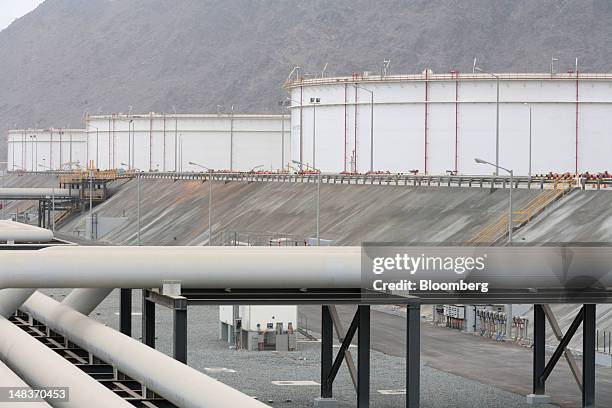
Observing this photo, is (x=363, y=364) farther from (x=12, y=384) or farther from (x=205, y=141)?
(x=205, y=141)

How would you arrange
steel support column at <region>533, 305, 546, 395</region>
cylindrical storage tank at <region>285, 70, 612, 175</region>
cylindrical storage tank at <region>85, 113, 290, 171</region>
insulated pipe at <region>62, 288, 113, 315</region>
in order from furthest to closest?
cylindrical storage tank at <region>85, 113, 290, 171</region>, cylindrical storage tank at <region>285, 70, 612, 175</region>, steel support column at <region>533, 305, 546, 395</region>, insulated pipe at <region>62, 288, 113, 315</region>

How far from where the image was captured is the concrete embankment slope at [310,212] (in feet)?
275

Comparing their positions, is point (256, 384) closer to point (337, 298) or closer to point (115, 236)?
point (337, 298)

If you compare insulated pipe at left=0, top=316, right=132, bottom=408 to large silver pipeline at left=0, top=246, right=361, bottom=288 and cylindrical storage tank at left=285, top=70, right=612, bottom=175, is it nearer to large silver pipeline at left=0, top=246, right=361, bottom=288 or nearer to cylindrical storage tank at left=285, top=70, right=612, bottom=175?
large silver pipeline at left=0, top=246, right=361, bottom=288

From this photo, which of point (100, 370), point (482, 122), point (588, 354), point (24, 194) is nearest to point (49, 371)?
point (100, 370)

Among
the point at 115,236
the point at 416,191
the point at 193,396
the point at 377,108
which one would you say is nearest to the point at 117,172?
the point at 115,236

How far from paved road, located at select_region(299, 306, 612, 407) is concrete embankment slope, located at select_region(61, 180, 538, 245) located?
17.4 metres

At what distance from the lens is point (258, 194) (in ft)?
380

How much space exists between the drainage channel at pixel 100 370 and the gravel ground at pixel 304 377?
10106 millimetres

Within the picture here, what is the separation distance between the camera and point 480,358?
2072 inches

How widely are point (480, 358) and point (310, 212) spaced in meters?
48.3

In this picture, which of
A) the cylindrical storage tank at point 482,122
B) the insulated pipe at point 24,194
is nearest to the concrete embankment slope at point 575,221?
the cylindrical storage tank at point 482,122

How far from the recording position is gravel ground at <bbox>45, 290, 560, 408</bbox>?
42.4m

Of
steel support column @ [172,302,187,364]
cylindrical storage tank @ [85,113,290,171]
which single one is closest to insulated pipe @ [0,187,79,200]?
cylindrical storage tank @ [85,113,290,171]
